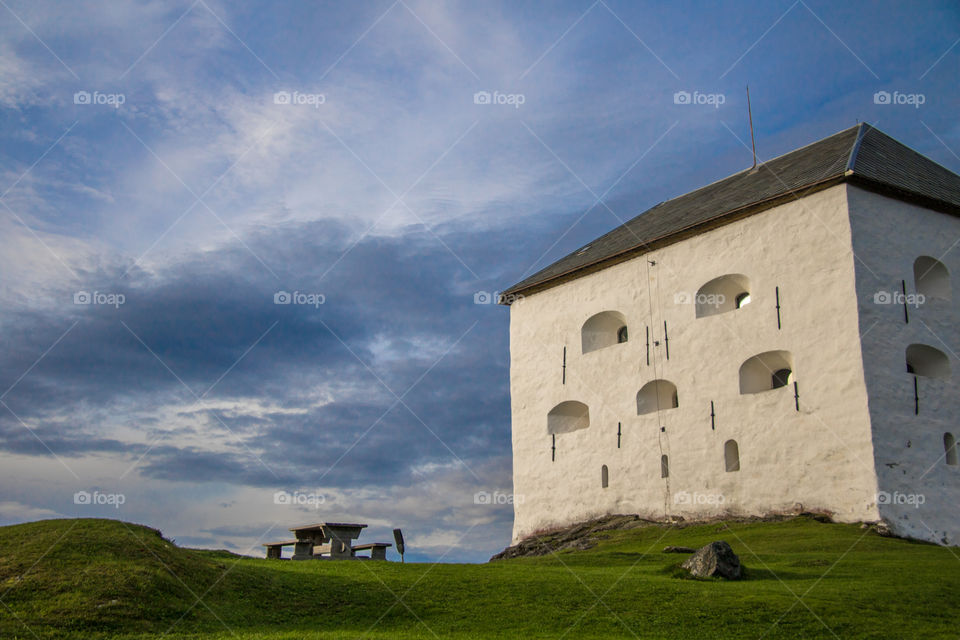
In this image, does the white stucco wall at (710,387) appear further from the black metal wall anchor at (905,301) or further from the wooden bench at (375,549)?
the wooden bench at (375,549)

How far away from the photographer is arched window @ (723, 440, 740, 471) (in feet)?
65.4

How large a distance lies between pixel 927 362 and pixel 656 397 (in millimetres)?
6521

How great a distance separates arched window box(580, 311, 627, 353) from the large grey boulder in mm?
11420

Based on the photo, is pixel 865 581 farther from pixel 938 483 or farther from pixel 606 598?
pixel 938 483

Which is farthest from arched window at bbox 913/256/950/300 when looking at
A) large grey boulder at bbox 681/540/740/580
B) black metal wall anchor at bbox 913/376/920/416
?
large grey boulder at bbox 681/540/740/580

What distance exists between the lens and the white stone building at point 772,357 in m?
17.8

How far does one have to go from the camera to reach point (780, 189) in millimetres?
20344

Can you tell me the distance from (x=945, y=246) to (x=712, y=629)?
14087mm

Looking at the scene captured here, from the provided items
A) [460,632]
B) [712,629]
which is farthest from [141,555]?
[712,629]

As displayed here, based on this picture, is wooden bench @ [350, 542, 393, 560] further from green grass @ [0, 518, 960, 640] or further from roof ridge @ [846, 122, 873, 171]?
roof ridge @ [846, 122, 873, 171]

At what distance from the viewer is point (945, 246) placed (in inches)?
783

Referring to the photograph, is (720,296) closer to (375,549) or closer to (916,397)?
(916,397)

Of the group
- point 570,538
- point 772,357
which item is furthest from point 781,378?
point 570,538

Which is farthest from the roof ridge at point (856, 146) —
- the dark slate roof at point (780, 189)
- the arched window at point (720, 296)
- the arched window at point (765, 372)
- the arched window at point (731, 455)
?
the arched window at point (731, 455)
